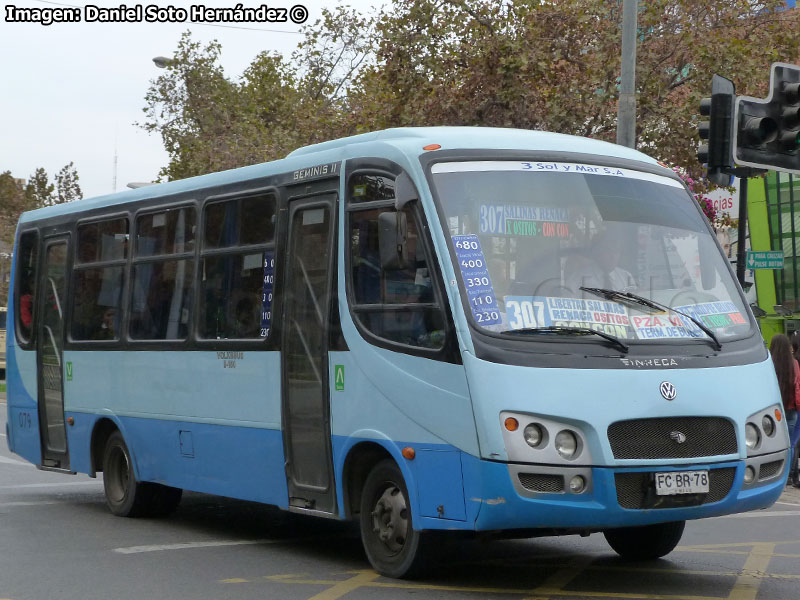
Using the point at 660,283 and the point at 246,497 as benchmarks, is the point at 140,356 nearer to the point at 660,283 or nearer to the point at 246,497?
the point at 246,497

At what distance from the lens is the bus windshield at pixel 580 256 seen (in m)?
7.74

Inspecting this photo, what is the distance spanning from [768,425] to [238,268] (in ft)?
13.4

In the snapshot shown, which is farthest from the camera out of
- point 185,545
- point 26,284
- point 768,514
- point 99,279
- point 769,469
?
point 26,284

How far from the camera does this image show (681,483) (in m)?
7.46

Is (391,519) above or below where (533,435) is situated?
below

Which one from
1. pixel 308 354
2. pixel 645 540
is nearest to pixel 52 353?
pixel 308 354

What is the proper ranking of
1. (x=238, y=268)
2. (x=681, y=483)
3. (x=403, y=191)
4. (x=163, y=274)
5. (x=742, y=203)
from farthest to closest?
(x=742, y=203)
(x=163, y=274)
(x=238, y=268)
(x=403, y=191)
(x=681, y=483)

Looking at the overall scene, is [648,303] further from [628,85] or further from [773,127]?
[628,85]

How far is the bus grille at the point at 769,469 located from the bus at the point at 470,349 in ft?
0.05

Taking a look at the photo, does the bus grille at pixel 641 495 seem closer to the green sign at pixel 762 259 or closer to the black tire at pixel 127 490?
the black tire at pixel 127 490

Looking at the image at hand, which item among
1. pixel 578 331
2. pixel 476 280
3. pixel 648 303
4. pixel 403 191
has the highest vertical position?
pixel 403 191

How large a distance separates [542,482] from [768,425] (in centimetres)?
160

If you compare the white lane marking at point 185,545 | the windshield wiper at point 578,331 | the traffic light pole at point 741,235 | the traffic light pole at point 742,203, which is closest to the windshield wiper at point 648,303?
the windshield wiper at point 578,331

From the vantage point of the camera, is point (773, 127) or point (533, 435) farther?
point (773, 127)
